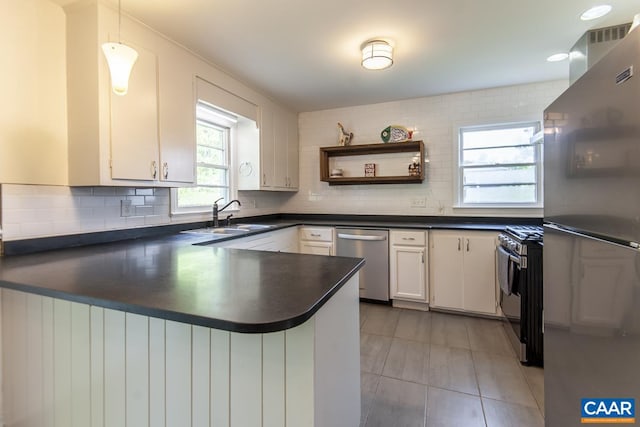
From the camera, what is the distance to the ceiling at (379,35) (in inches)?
76.1

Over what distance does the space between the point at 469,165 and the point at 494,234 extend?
1007mm

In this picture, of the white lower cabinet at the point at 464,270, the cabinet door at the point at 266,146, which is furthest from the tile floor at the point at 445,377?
the cabinet door at the point at 266,146

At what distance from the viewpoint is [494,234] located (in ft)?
9.60

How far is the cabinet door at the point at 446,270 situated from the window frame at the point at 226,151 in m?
2.32

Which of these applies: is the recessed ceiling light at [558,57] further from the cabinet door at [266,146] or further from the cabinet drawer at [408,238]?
the cabinet door at [266,146]

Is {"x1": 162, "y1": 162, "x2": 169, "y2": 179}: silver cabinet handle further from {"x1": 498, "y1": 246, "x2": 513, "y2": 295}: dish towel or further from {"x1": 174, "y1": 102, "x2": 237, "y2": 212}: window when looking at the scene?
{"x1": 498, "y1": 246, "x2": 513, "y2": 295}: dish towel

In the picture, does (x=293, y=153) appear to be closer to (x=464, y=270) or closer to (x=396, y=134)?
(x=396, y=134)

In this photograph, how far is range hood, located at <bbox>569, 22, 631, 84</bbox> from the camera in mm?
2100

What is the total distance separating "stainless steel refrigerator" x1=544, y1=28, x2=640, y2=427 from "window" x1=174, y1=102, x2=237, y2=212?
8.79 ft

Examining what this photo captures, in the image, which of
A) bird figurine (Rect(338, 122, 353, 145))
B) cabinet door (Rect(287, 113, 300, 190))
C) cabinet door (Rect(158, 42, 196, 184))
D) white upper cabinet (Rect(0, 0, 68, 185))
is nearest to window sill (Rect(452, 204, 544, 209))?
bird figurine (Rect(338, 122, 353, 145))

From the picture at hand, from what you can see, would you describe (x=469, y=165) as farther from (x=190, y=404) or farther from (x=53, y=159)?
(x=53, y=159)

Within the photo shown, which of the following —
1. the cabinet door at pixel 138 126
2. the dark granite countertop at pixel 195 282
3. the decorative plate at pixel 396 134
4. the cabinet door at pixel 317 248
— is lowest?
the cabinet door at pixel 317 248

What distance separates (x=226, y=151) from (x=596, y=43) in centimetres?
341

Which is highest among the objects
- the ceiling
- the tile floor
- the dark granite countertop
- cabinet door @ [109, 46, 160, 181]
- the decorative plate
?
the ceiling
